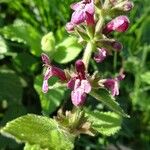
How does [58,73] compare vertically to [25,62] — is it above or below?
above

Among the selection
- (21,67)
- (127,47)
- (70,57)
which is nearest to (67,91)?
(70,57)

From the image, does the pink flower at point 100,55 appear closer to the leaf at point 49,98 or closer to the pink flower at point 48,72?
the pink flower at point 48,72

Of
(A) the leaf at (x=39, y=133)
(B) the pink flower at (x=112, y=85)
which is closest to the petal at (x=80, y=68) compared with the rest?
(B) the pink flower at (x=112, y=85)

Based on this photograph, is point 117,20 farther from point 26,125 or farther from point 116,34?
point 116,34

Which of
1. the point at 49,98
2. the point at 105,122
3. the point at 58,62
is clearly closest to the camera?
the point at 105,122

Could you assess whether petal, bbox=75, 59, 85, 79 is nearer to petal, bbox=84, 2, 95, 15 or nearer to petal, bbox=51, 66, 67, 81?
petal, bbox=51, 66, 67, 81

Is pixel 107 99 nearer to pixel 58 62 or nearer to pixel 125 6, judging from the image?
A: pixel 125 6

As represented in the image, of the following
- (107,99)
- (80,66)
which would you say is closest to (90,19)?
(80,66)
